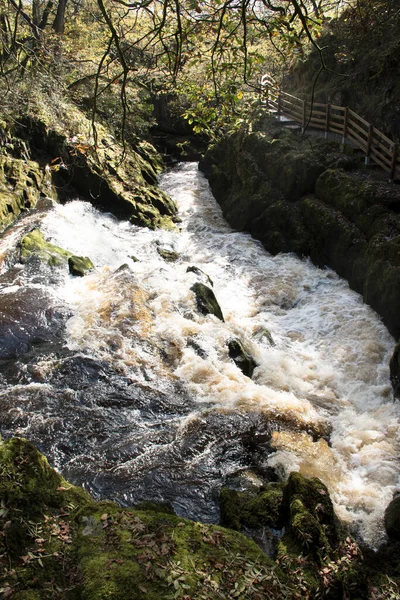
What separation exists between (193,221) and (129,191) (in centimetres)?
264

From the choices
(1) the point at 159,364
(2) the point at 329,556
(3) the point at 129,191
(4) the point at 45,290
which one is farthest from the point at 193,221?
(2) the point at 329,556

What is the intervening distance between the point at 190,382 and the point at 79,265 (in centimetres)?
492

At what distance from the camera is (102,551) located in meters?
Result: 2.85

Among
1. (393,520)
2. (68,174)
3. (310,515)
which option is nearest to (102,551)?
(310,515)

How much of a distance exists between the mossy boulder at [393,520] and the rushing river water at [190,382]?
0.14 metres

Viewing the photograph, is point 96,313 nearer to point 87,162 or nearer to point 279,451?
point 279,451

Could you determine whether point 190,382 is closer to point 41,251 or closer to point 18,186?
point 41,251

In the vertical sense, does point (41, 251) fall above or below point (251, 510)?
above

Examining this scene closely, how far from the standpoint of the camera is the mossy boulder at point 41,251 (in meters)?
10.6

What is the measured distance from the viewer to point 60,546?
2832 mm

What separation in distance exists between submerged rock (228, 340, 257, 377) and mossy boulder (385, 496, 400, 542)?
331 cm

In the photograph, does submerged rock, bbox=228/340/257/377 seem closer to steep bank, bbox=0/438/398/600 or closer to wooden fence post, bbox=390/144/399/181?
steep bank, bbox=0/438/398/600

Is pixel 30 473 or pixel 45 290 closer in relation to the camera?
pixel 30 473

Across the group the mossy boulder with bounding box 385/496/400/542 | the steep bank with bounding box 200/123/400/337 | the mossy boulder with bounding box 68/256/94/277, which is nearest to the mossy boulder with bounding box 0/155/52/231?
the mossy boulder with bounding box 68/256/94/277
